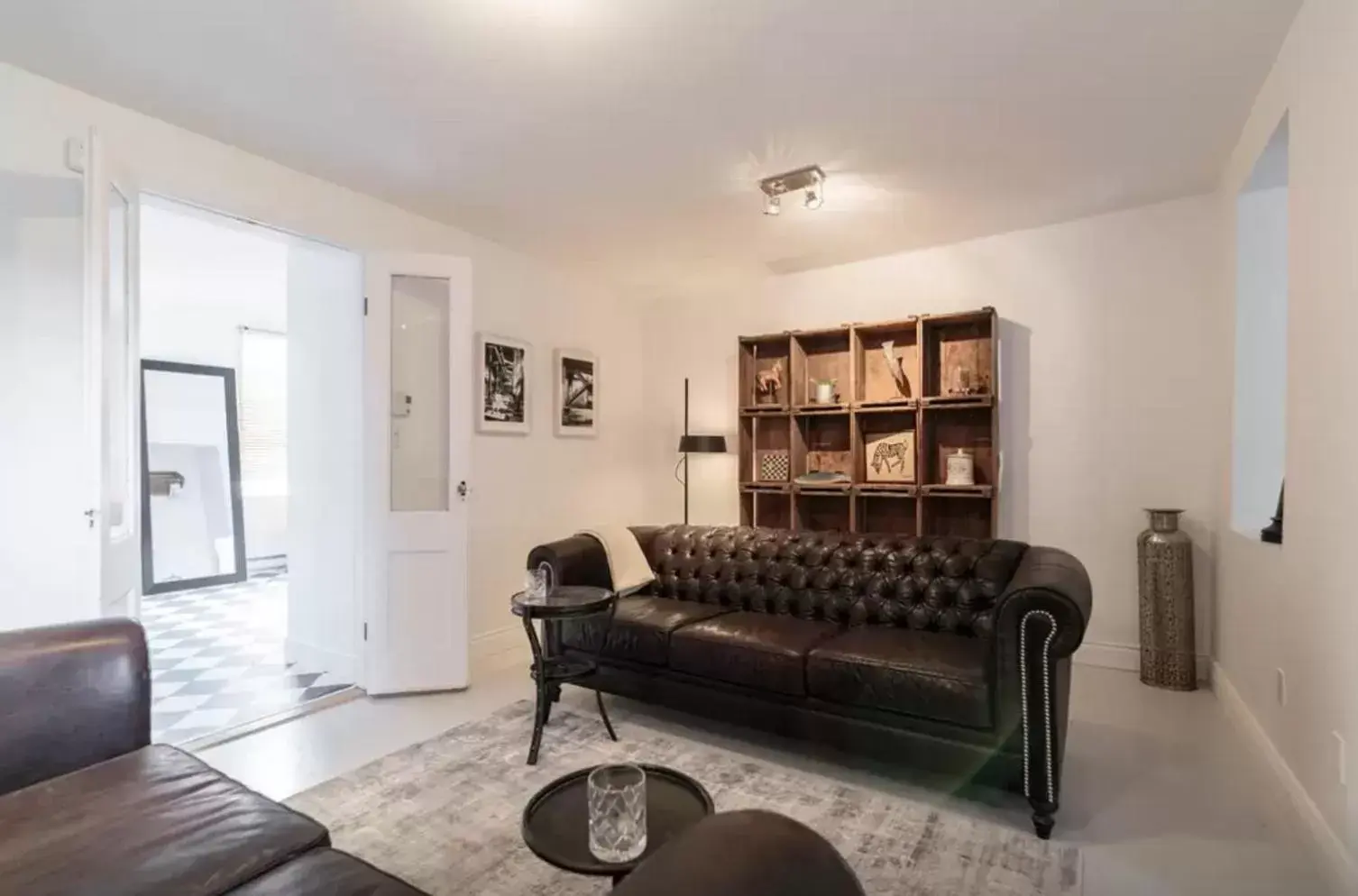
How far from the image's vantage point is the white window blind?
6875mm

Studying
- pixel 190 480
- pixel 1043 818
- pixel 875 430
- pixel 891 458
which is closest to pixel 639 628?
pixel 1043 818

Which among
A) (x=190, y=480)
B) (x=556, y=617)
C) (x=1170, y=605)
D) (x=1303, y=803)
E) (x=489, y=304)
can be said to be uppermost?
(x=489, y=304)

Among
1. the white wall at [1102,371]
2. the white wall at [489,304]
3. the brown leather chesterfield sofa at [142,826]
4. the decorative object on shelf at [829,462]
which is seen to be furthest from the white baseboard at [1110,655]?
the brown leather chesterfield sofa at [142,826]

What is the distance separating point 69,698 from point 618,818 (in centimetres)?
144

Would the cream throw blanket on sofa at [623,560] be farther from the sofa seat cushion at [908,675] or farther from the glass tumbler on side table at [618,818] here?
the glass tumbler on side table at [618,818]

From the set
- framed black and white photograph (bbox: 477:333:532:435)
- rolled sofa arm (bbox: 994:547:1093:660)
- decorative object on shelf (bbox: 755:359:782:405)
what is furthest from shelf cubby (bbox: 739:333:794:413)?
rolled sofa arm (bbox: 994:547:1093:660)

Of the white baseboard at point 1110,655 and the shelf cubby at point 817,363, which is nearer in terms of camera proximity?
the white baseboard at point 1110,655

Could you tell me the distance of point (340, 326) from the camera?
3.86m

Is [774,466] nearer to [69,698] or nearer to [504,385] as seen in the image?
[504,385]

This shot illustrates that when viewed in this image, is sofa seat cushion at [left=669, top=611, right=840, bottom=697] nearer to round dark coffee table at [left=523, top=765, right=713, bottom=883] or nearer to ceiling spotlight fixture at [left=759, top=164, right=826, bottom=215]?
round dark coffee table at [left=523, top=765, right=713, bottom=883]

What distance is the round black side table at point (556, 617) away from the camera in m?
2.84

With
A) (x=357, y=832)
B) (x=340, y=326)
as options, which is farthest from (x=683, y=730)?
(x=340, y=326)

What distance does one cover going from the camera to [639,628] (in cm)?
315

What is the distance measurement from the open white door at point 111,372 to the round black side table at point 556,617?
1399 mm
